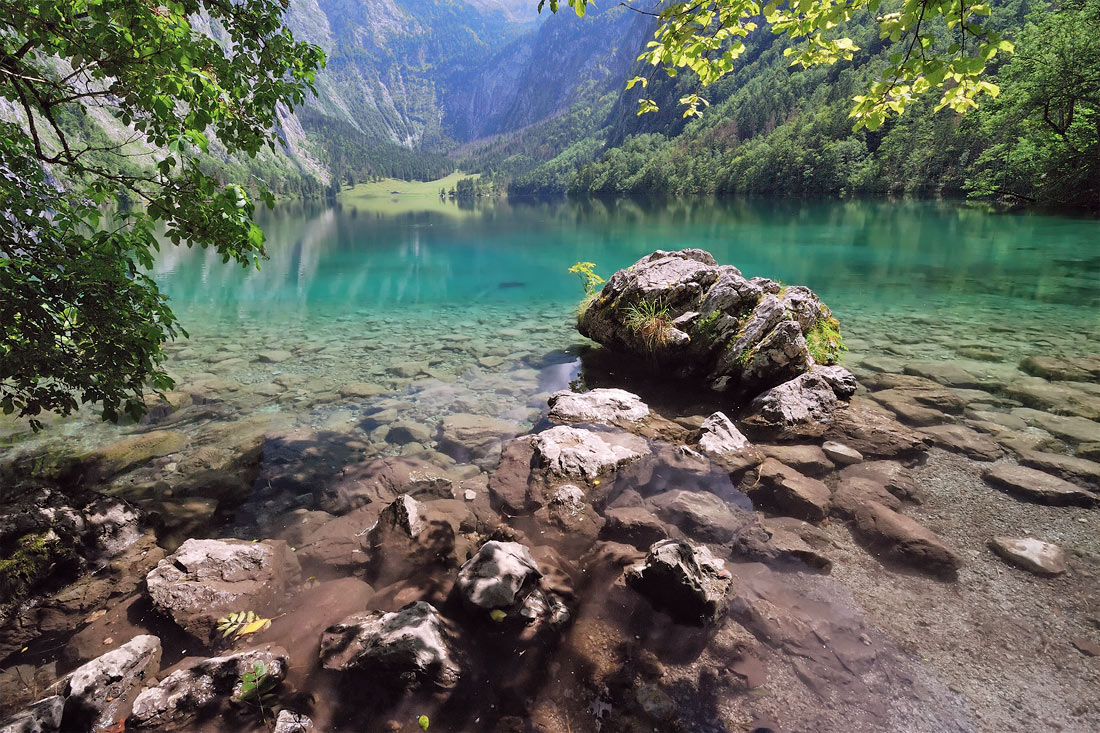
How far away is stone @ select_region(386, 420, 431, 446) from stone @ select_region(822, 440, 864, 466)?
23.4 ft

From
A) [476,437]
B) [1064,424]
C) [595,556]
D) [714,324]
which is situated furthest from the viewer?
[714,324]

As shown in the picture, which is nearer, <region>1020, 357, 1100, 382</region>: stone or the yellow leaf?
the yellow leaf

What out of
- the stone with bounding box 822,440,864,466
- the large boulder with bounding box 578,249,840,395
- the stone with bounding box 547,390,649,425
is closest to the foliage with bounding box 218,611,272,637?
the stone with bounding box 547,390,649,425

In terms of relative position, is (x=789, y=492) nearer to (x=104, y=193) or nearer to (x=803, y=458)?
(x=803, y=458)

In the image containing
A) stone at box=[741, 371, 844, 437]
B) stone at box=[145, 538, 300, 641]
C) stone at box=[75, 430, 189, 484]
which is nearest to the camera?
stone at box=[145, 538, 300, 641]

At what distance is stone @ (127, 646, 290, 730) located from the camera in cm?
380

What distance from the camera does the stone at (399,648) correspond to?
415 cm

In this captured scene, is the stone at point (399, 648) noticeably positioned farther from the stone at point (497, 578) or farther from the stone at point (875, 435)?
the stone at point (875, 435)

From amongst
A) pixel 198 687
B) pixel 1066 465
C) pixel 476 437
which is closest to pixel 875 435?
pixel 1066 465

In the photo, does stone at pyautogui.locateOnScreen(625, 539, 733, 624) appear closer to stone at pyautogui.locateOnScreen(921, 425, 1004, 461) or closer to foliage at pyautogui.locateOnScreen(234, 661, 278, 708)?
foliage at pyautogui.locateOnScreen(234, 661, 278, 708)

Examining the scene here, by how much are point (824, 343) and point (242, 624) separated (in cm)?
1217

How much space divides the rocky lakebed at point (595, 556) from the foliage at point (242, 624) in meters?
0.04

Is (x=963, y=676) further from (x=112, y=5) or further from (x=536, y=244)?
(x=536, y=244)

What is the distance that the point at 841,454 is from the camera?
24.7ft
